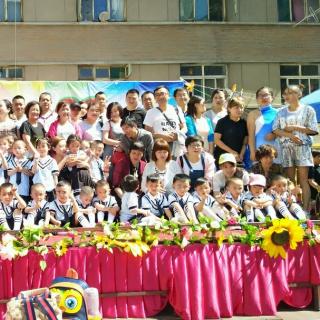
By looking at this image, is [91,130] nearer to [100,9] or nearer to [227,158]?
[227,158]

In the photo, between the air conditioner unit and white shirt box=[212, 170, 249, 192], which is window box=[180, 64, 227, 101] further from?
white shirt box=[212, 170, 249, 192]

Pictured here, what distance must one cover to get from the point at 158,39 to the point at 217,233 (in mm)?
15347

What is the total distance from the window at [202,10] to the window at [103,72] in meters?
2.60

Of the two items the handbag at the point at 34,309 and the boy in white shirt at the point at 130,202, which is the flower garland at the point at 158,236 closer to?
→ the boy in white shirt at the point at 130,202

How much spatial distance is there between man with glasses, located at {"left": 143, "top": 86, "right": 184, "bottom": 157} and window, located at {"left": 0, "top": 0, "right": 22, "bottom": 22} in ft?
42.4

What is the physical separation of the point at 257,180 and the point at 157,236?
1.98 meters

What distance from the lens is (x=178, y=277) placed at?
8.57 m

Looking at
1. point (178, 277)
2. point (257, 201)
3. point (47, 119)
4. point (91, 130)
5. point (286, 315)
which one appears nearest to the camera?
point (178, 277)

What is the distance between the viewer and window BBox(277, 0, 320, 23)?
24328 mm

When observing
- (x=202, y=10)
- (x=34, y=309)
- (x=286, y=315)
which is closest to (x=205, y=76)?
(x=202, y=10)

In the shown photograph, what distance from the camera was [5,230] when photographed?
827 centimetres

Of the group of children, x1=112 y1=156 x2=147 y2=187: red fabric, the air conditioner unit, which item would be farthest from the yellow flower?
the air conditioner unit

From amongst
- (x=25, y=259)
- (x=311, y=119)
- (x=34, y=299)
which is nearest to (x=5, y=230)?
(x=25, y=259)

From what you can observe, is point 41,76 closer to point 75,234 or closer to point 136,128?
point 136,128
